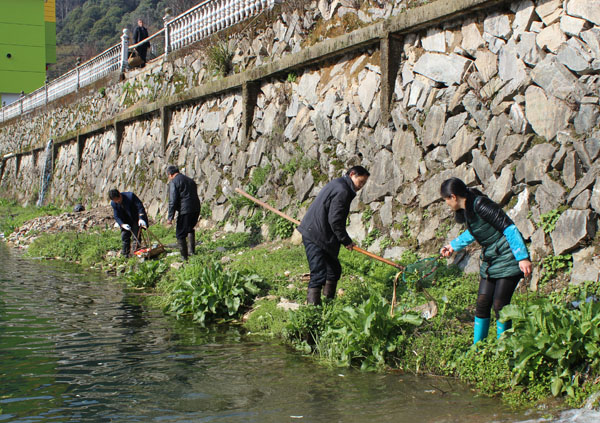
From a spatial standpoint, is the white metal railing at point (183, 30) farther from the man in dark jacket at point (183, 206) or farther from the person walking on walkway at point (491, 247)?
the person walking on walkway at point (491, 247)

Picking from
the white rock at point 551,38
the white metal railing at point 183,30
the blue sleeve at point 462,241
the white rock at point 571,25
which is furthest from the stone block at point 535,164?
the white metal railing at point 183,30

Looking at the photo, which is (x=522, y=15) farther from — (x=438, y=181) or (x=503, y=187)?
(x=438, y=181)

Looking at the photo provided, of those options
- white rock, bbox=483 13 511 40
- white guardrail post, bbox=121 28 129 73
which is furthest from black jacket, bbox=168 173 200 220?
white guardrail post, bbox=121 28 129 73

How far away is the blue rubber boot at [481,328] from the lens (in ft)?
17.8

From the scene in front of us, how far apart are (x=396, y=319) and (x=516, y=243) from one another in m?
1.34

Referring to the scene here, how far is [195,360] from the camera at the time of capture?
611 centimetres

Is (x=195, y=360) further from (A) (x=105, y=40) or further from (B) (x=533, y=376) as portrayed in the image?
(A) (x=105, y=40)

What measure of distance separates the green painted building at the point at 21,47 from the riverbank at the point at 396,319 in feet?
130

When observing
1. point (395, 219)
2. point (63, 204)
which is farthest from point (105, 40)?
point (395, 219)

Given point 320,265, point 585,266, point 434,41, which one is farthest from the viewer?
point 434,41

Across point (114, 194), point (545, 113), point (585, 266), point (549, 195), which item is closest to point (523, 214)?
point (549, 195)

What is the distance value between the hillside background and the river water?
60955mm

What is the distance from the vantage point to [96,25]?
77.9 meters

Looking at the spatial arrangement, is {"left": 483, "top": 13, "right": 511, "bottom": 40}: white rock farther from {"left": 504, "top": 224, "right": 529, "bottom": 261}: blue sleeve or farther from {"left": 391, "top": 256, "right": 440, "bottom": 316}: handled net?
{"left": 504, "top": 224, "right": 529, "bottom": 261}: blue sleeve
